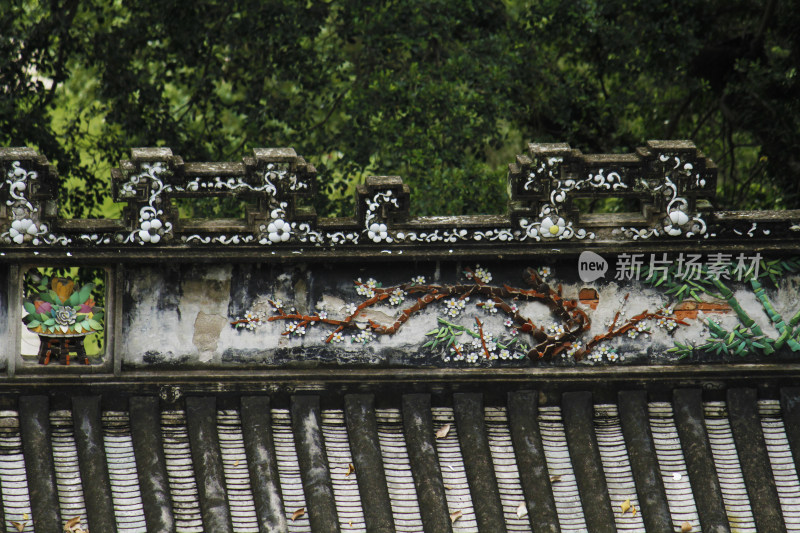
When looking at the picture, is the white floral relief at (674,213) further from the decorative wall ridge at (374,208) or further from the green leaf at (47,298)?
the green leaf at (47,298)

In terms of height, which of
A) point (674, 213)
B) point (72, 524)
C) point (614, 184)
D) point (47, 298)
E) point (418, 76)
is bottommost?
point (72, 524)

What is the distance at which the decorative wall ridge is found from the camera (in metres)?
6.34

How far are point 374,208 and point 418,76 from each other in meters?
4.31

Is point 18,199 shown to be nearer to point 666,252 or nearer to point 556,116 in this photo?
point 666,252

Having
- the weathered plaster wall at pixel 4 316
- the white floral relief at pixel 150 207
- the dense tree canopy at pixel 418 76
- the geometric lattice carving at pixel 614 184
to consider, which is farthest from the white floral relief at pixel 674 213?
the weathered plaster wall at pixel 4 316

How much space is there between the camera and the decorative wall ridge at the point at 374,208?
20.8 ft

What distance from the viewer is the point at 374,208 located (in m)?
6.46

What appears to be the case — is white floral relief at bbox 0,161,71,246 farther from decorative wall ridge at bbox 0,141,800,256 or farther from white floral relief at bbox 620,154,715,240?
white floral relief at bbox 620,154,715,240

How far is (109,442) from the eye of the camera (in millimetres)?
6371

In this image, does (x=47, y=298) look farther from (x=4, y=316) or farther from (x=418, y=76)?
(x=418, y=76)

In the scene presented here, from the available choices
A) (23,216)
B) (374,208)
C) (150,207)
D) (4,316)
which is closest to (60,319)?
(4,316)

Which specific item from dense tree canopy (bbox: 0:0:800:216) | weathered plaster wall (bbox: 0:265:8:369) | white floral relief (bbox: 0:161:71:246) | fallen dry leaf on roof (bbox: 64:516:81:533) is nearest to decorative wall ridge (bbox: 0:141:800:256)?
white floral relief (bbox: 0:161:71:246)

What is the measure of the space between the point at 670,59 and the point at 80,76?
866 cm

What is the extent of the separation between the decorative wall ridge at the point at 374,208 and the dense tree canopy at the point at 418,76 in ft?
11.5
